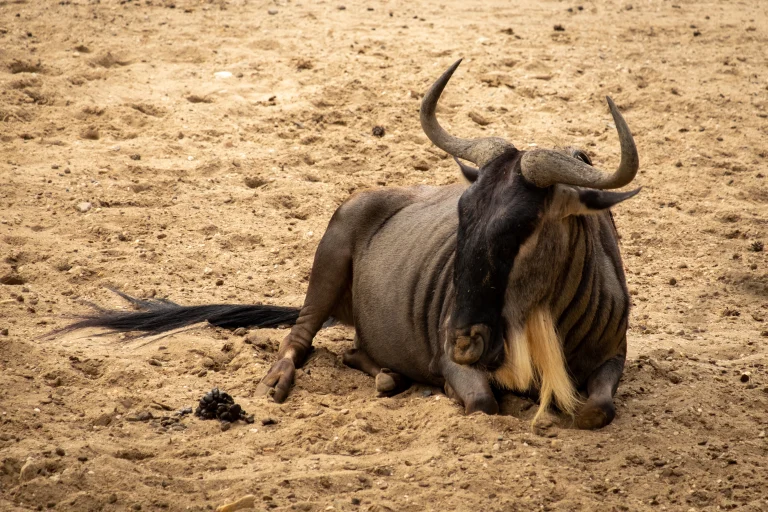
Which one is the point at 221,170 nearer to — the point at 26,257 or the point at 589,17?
the point at 26,257

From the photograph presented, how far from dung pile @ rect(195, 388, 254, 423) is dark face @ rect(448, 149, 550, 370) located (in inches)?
40.9

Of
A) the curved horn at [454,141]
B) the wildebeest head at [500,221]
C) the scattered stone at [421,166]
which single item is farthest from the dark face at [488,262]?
the scattered stone at [421,166]

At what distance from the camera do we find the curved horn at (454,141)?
4637 mm

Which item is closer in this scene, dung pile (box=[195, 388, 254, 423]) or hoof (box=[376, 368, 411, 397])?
dung pile (box=[195, 388, 254, 423])

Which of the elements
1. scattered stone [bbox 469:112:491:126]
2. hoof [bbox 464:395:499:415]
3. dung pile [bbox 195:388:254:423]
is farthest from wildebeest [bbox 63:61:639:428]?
scattered stone [bbox 469:112:491:126]

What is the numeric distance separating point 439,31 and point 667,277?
4.34m

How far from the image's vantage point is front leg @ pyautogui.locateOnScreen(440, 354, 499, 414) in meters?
4.72

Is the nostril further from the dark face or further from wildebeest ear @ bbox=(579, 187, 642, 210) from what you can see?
wildebeest ear @ bbox=(579, 187, 642, 210)

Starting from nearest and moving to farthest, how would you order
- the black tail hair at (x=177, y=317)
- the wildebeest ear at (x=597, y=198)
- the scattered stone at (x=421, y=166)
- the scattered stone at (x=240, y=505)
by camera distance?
the scattered stone at (x=240, y=505), the wildebeest ear at (x=597, y=198), the black tail hair at (x=177, y=317), the scattered stone at (x=421, y=166)

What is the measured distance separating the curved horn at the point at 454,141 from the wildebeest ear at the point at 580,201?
395mm

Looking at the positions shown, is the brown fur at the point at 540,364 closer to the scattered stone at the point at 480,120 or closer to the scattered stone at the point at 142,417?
the scattered stone at the point at 142,417

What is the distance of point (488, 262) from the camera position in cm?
424

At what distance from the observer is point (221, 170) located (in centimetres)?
763

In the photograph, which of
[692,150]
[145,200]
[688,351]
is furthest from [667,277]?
[145,200]
